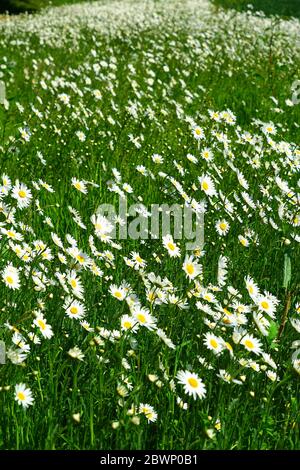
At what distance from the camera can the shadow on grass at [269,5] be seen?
2258cm

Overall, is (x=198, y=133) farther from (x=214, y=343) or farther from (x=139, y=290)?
(x=214, y=343)

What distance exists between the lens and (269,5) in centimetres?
2409

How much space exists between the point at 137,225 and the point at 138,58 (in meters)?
6.21

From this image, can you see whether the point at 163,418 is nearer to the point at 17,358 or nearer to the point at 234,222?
the point at 17,358

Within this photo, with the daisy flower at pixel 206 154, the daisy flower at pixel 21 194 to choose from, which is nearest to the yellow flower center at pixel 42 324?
the daisy flower at pixel 21 194

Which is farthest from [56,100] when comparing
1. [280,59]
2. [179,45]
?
[280,59]

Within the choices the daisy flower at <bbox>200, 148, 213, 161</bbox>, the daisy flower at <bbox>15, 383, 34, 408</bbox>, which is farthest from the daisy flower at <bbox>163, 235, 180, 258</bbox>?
the daisy flower at <bbox>200, 148, 213, 161</bbox>

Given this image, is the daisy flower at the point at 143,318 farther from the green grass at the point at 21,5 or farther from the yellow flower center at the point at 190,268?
the green grass at the point at 21,5

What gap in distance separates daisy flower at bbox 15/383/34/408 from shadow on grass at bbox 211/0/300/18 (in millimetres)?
22084

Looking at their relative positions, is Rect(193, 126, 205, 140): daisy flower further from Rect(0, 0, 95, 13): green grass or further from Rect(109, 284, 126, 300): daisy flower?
Rect(0, 0, 95, 13): green grass

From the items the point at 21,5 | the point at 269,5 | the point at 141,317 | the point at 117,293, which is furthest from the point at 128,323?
the point at 269,5

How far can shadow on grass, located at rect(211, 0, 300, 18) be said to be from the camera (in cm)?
2258

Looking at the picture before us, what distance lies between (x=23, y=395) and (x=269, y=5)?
24.5m
